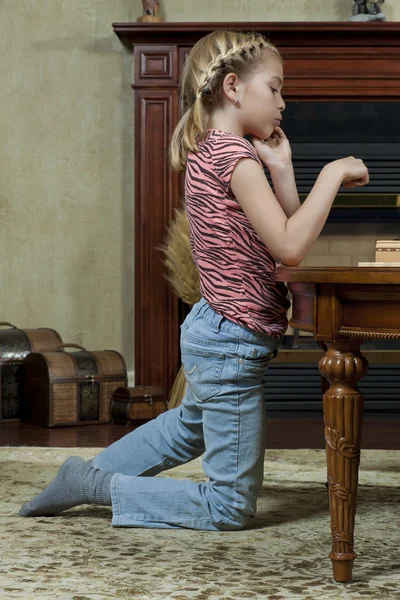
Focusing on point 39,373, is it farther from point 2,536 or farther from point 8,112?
point 2,536

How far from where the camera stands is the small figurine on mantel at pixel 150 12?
4809 mm

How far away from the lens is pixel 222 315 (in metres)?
2.16

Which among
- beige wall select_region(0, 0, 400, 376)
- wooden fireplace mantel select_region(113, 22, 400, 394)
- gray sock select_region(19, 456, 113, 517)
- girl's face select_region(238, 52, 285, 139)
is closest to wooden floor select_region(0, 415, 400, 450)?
wooden fireplace mantel select_region(113, 22, 400, 394)

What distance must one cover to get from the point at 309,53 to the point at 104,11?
1.12 m

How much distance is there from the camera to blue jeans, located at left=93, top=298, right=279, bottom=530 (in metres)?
2.13

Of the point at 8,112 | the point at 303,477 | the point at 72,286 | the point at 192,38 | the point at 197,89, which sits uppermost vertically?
the point at 192,38

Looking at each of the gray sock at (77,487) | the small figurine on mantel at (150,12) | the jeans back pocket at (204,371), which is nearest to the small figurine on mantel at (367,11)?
the small figurine on mantel at (150,12)

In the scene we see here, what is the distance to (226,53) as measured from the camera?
2.25 m

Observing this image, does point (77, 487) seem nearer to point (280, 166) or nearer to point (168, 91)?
point (280, 166)

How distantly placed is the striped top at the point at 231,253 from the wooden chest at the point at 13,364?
7.93 ft

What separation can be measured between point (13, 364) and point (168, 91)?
61.2 inches

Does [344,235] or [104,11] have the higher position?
[104,11]

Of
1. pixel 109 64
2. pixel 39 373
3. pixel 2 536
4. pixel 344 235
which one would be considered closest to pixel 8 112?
pixel 109 64

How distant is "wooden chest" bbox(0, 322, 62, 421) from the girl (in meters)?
2.17
